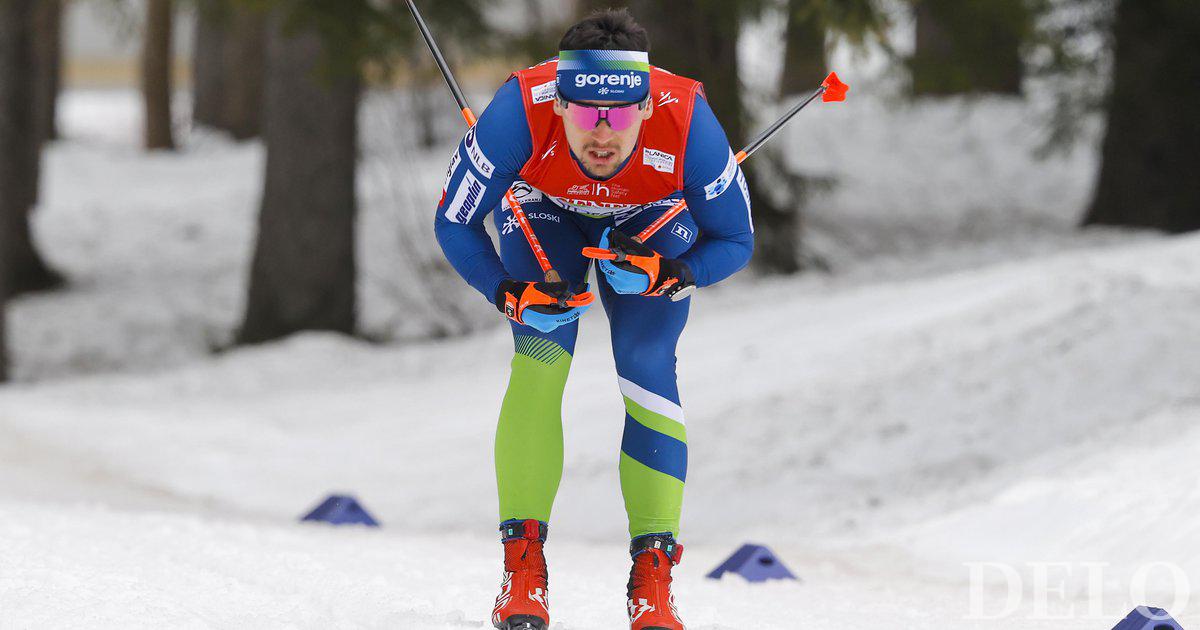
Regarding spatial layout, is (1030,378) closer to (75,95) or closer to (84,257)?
(84,257)

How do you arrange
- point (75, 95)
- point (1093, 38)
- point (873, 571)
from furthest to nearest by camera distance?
1. point (75, 95)
2. point (1093, 38)
3. point (873, 571)

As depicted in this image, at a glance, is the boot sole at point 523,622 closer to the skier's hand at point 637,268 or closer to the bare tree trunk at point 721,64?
the skier's hand at point 637,268

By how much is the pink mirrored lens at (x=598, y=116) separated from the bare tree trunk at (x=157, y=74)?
719 inches

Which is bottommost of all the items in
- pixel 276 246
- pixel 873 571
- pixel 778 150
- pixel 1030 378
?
pixel 873 571

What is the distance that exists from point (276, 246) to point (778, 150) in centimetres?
462

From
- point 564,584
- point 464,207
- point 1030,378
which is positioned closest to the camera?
point 464,207

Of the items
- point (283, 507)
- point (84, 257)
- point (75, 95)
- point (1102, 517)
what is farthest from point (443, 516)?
point (75, 95)

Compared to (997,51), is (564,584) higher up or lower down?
lower down

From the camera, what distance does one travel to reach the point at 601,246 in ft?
12.6

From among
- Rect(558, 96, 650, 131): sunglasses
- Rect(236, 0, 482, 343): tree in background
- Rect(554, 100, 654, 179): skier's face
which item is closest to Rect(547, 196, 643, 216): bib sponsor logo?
Rect(554, 100, 654, 179): skier's face

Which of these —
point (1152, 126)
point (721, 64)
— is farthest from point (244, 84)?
point (1152, 126)

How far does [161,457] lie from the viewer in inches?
322

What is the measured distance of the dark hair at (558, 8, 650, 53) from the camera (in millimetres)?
3588

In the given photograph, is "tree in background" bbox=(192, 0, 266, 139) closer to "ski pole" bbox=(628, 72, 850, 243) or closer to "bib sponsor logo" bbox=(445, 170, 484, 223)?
"ski pole" bbox=(628, 72, 850, 243)
